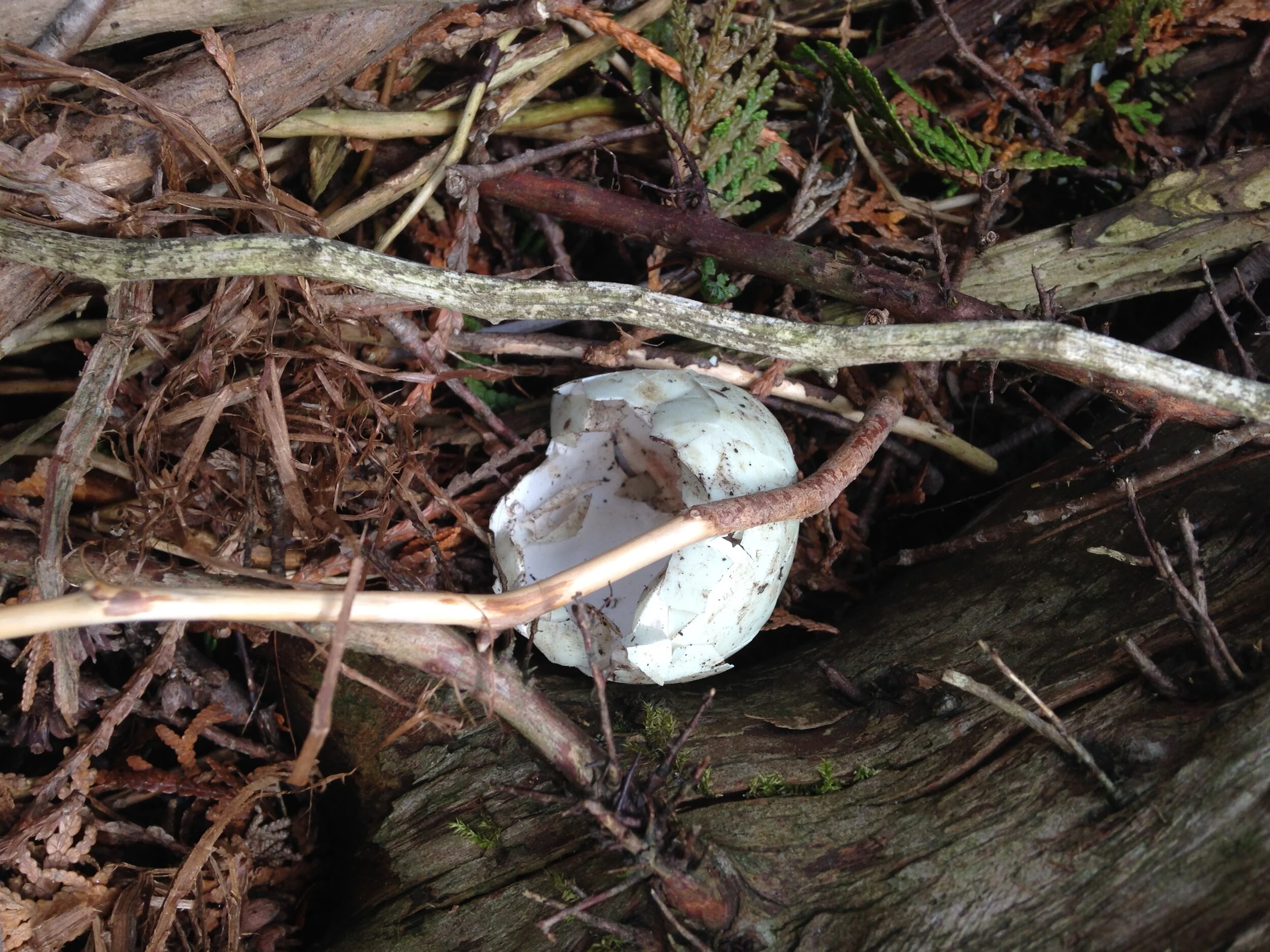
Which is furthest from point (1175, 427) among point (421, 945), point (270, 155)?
point (270, 155)

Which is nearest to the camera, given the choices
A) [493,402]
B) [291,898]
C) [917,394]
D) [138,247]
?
[138,247]

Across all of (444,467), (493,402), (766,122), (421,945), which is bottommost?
(421,945)

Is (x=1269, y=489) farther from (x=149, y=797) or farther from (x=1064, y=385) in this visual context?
(x=149, y=797)

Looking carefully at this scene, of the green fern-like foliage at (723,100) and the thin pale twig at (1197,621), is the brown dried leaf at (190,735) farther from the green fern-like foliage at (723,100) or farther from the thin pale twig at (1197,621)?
the thin pale twig at (1197,621)

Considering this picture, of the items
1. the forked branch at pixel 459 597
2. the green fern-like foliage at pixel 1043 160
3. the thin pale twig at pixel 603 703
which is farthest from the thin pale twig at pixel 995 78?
the thin pale twig at pixel 603 703

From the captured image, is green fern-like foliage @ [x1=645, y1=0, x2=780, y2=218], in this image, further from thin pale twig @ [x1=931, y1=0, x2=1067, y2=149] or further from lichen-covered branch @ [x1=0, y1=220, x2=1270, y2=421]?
lichen-covered branch @ [x1=0, y1=220, x2=1270, y2=421]

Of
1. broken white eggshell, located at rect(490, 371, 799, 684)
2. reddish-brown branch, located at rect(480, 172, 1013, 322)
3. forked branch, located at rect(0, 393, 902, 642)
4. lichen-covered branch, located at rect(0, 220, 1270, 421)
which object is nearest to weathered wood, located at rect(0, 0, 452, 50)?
lichen-covered branch, located at rect(0, 220, 1270, 421)

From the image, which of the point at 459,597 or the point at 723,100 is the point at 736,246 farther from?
the point at 459,597

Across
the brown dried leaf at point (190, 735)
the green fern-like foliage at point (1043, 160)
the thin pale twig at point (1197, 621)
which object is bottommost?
the brown dried leaf at point (190, 735)
